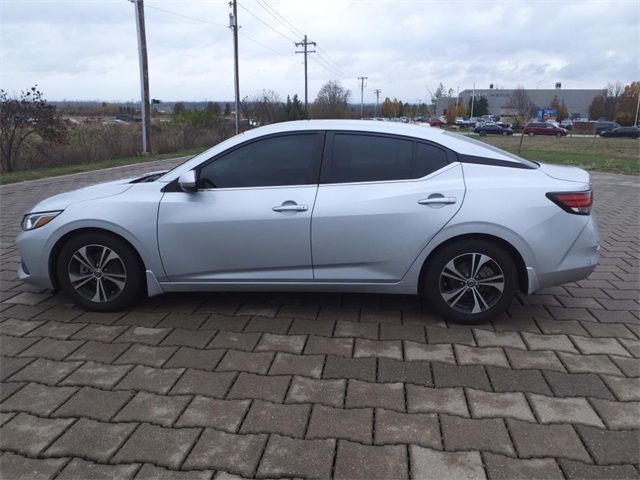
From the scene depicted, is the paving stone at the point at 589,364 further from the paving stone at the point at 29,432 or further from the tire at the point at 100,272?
the tire at the point at 100,272

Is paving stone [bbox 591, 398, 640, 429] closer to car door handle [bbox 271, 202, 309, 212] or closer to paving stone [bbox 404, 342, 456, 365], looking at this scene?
paving stone [bbox 404, 342, 456, 365]

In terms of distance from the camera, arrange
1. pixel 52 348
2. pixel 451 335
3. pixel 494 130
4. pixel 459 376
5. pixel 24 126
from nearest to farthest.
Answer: pixel 459 376 → pixel 52 348 → pixel 451 335 → pixel 24 126 → pixel 494 130

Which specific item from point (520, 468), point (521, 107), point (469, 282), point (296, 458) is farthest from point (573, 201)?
point (521, 107)

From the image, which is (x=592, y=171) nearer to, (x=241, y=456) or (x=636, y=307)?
(x=636, y=307)

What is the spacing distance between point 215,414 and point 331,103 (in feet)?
202

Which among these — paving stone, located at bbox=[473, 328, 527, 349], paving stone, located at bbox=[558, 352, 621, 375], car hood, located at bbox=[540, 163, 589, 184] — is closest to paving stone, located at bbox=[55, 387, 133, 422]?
paving stone, located at bbox=[473, 328, 527, 349]

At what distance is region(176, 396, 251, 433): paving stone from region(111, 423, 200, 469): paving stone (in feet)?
0.26

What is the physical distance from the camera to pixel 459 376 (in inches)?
132

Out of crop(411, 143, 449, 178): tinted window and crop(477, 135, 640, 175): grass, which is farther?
crop(477, 135, 640, 175): grass

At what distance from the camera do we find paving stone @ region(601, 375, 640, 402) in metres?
3.12

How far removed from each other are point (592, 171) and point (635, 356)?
16.4m

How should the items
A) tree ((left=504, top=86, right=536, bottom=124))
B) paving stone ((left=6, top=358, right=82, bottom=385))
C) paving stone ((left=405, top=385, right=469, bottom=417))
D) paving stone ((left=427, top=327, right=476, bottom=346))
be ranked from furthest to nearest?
tree ((left=504, top=86, right=536, bottom=124))
paving stone ((left=427, top=327, right=476, bottom=346))
paving stone ((left=6, top=358, right=82, bottom=385))
paving stone ((left=405, top=385, right=469, bottom=417))

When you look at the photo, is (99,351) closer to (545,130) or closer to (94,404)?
(94,404)

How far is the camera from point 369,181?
4.10m
